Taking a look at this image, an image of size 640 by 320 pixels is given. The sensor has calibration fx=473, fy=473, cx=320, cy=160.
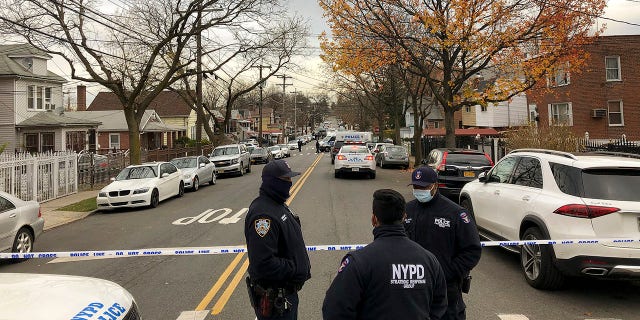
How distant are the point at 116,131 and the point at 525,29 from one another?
A: 35935 millimetres

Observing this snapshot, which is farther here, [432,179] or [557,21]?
[557,21]

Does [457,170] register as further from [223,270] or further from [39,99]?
[39,99]

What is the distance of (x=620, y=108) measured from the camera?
28.9 meters

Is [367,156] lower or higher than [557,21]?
lower

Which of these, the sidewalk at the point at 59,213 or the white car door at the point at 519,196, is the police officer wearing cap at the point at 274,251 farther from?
the sidewalk at the point at 59,213

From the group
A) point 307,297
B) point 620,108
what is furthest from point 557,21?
point 307,297

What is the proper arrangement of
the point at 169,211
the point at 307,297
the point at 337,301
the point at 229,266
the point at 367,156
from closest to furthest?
the point at 337,301 → the point at 307,297 → the point at 229,266 → the point at 169,211 → the point at 367,156

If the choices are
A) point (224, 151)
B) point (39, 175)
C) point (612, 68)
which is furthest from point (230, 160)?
point (612, 68)

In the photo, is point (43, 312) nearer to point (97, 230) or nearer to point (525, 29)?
point (97, 230)

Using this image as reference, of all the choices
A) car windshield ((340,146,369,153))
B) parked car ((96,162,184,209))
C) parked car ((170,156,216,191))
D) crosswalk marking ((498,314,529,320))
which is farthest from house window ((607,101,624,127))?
crosswalk marking ((498,314,529,320))

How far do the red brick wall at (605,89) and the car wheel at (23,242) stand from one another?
84.6 feet

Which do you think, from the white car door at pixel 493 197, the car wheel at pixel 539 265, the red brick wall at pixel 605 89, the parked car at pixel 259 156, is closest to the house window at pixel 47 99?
the parked car at pixel 259 156

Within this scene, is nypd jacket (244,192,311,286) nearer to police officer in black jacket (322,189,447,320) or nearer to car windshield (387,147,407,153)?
police officer in black jacket (322,189,447,320)

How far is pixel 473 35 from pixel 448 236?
16.0 m
